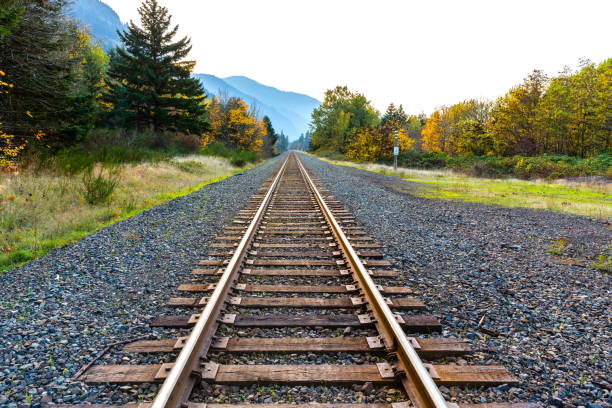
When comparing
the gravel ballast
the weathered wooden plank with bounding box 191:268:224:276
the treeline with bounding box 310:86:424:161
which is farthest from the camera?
the treeline with bounding box 310:86:424:161

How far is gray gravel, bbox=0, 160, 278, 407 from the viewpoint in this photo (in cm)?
224

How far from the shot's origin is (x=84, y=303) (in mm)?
3502

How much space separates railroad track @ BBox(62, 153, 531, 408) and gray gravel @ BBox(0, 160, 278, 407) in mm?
200

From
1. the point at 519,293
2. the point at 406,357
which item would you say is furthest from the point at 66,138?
the point at 519,293

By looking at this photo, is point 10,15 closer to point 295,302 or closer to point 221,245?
point 221,245

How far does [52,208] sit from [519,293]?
9445mm

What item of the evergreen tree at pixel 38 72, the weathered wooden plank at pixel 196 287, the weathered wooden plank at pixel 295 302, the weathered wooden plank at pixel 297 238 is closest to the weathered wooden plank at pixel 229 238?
the weathered wooden plank at pixel 297 238

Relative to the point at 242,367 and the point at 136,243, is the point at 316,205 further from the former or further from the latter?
the point at 242,367

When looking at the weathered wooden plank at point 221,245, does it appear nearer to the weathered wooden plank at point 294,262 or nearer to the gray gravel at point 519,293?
the weathered wooden plank at point 294,262

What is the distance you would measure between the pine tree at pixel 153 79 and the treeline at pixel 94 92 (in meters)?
0.07

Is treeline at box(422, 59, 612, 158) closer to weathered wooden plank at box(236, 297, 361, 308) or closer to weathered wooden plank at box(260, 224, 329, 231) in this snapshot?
weathered wooden plank at box(260, 224, 329, 231)

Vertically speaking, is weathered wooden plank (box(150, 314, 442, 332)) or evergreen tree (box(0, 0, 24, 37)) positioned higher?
evergreen tree (box(0, 0, 24, 37))

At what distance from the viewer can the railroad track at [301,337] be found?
88.1 inches

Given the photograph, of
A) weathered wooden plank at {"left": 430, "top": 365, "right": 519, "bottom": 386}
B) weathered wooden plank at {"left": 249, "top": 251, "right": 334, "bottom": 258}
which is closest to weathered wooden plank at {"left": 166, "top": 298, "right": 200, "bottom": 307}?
weathered wooden plank at {"left": 249, "top": 251, "right": 334, "bottom": 258}
